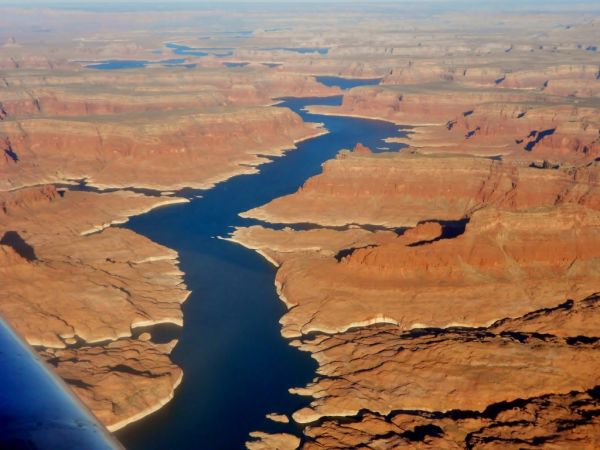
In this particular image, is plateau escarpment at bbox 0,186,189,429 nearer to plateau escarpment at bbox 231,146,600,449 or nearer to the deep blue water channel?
the deep blue water channel

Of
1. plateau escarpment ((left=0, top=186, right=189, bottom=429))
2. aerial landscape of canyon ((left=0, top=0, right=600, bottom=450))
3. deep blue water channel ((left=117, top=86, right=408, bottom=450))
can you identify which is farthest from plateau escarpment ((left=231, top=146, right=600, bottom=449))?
plateau escarpment ((left=0, top=186, right=189, bottom=429))

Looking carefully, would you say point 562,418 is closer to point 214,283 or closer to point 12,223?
point 214,283

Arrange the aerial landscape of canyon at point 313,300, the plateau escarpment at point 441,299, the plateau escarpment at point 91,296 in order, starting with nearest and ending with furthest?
the plateau escarpment at point 441,299, the aerial landscape of canyon at point 313,300, the plateau escarpment at point 91,296

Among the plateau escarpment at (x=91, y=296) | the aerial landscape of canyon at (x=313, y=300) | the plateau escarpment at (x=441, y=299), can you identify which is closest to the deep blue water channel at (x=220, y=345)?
the aerial landscape of canyon at (x=313, y=300)

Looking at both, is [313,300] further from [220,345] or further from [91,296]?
[91,296]

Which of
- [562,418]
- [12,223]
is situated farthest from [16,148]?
[562,418]

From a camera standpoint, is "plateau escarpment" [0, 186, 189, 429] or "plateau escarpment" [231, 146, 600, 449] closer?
"plateau escarpment" [231, 146, 600, 449]

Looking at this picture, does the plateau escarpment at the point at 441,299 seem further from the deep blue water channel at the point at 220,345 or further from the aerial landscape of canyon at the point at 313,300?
the deep blue water channel at the point at 220,345

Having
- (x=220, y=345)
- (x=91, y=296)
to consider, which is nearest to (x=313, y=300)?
(x=220, y=345)
